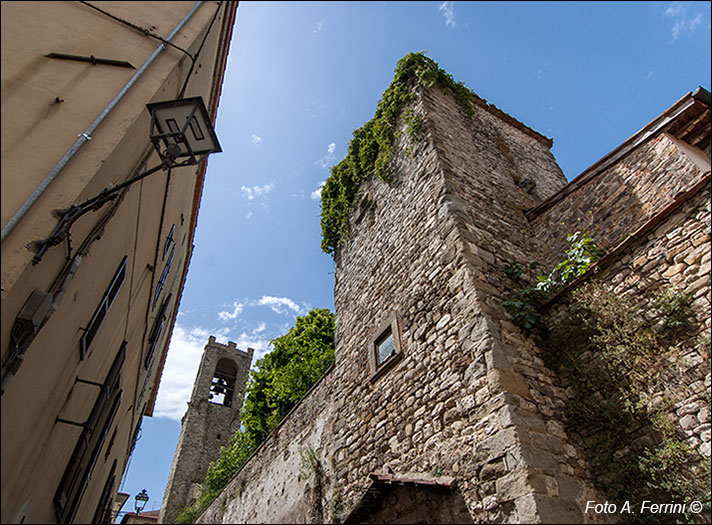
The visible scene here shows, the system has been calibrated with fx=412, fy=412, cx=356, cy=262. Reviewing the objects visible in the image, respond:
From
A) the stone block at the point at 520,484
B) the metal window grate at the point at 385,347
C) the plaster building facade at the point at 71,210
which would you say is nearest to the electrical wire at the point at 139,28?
the plaster building facade at the point at 71,210

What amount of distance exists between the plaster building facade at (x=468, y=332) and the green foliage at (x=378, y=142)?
8.8 inches

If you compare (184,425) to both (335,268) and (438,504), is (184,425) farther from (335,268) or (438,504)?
(438,504)

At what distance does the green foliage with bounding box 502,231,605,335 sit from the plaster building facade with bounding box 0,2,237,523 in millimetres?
3697

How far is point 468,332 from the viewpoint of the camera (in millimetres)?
4398

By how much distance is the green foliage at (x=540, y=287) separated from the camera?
14.8ft

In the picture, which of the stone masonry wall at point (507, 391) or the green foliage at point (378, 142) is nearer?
the stone masonry wall at point (507, 391)

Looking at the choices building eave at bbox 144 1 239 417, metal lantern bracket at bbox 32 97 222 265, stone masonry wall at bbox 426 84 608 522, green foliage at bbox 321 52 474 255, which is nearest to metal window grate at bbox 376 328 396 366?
stone masonry wall at bbox 426 84 608 522

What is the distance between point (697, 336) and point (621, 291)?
2.50 ft

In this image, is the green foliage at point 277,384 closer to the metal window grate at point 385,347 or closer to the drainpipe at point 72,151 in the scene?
the metal window grate at point 385,347

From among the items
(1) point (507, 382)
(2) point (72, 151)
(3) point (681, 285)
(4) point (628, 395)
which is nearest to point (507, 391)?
(1) point (507, 382)

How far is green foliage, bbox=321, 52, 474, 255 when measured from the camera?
8.09 metres

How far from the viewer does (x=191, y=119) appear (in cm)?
336

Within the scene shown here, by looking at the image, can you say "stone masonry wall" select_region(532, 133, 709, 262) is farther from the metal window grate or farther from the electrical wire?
the electrical wire

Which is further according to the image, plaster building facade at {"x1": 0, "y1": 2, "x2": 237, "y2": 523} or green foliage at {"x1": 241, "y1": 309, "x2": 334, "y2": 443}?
green foliage at {"x1": 241, "y1": 309, "x2": 334, "y2": 443}
